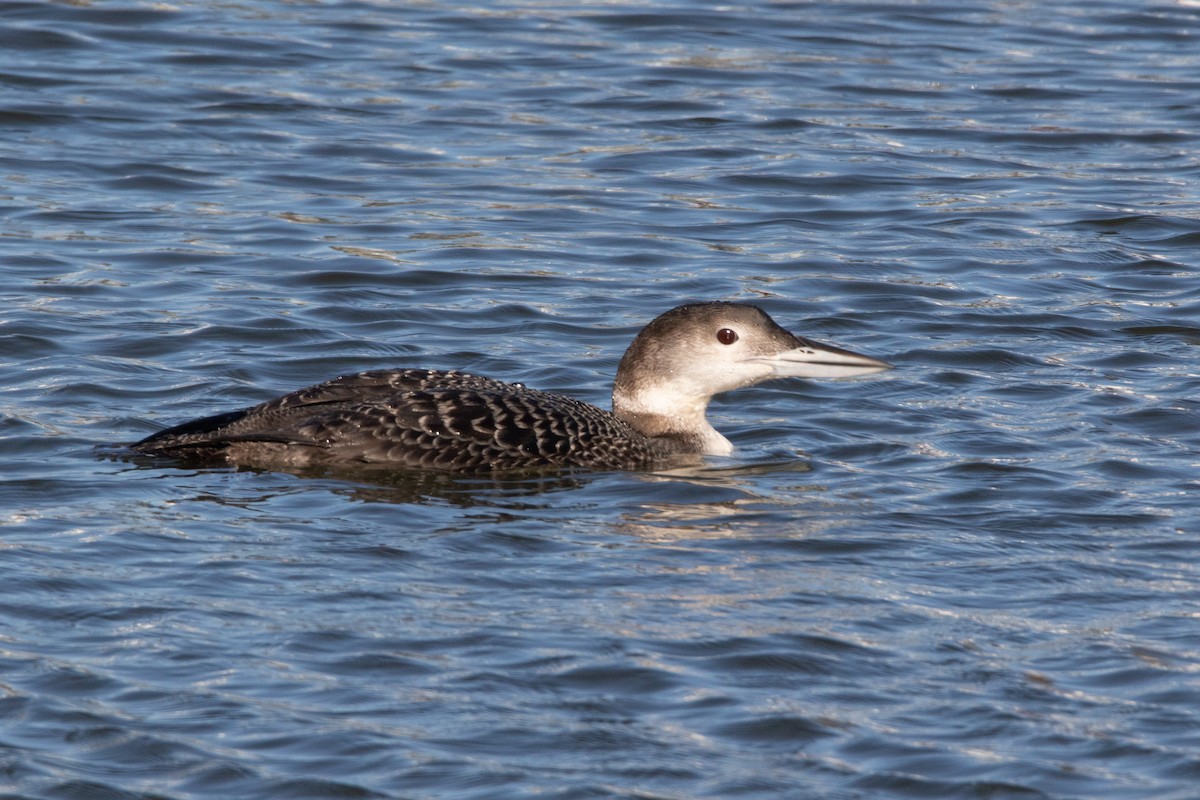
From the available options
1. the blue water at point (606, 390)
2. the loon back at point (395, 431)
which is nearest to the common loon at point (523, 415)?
the loon back at point (395, 431)

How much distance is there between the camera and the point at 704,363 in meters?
8.09

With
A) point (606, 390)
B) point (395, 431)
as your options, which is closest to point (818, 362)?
point (606, 390)

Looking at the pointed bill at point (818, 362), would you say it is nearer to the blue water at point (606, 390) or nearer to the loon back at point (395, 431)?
the blue water at point (606, 390)

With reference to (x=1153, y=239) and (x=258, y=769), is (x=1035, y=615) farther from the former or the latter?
(x=1153, y=239)

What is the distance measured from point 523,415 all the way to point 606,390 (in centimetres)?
145

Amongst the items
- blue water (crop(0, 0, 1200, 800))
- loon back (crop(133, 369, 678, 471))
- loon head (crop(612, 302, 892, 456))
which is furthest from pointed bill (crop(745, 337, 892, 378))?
loon back (crop(133, 369, 678, 471))

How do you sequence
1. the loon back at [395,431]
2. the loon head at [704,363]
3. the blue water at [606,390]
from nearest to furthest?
1. the blue water at [606,390]
2. the loon back at [395,431]
3. the loon head at [704,363]

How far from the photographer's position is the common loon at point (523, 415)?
289 inches

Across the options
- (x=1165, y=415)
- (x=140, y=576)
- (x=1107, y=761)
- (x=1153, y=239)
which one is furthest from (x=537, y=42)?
(x=1107, y=761)

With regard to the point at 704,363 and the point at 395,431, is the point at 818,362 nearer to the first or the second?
the point at 704,363

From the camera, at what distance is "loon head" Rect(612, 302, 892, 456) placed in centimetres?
804

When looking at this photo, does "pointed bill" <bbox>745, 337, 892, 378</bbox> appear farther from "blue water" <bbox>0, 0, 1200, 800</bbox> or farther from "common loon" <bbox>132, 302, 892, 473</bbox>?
"blue water" <bbox>0, 0, 1200, 800</bbox>

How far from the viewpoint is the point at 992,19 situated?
16.5 m

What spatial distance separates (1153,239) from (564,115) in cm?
Answer: 405
